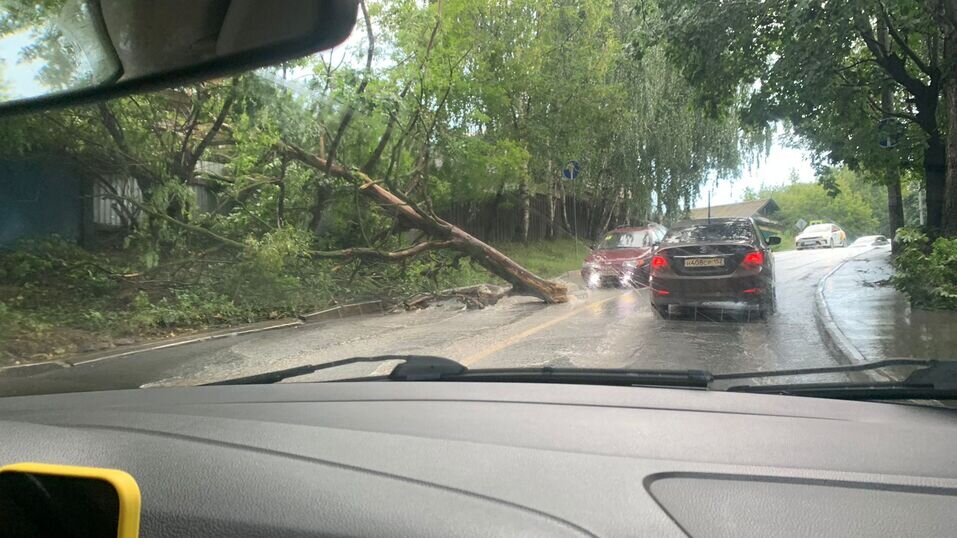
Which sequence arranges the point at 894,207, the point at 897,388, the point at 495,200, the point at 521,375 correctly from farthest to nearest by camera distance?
the point at 894,207 < the point at 495,200 < the point at 521,375 < the point at 897,388

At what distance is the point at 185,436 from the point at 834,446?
7.49 feet

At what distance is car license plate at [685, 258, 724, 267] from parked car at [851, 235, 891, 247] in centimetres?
858

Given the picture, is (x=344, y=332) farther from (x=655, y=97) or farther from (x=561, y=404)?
(x=561, y=404)

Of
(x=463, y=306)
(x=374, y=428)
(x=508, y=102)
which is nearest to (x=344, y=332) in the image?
(x=463, y=306)

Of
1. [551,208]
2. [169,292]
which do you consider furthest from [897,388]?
[169,292]

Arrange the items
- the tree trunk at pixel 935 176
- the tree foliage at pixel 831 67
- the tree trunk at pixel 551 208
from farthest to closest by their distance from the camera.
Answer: the tree trunk at pixel 935 176
the tree trunk at pixel 551 208
the tree foliage at pixel 831 67

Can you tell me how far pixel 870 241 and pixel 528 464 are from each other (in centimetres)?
1733

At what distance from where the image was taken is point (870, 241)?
16.7 m

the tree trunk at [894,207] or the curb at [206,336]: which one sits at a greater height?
the tree trunk at [894,207]

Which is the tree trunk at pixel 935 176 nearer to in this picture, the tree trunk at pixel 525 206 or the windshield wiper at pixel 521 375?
the tree trunk at pixel 525 206

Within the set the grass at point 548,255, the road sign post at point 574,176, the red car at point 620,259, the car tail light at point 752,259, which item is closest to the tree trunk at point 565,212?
the road sign post at point 574,176

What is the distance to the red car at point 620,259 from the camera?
396 inches

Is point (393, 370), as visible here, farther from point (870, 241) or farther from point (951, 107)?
point (870, 241)

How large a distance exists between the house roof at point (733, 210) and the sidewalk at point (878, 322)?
1.59 meters
